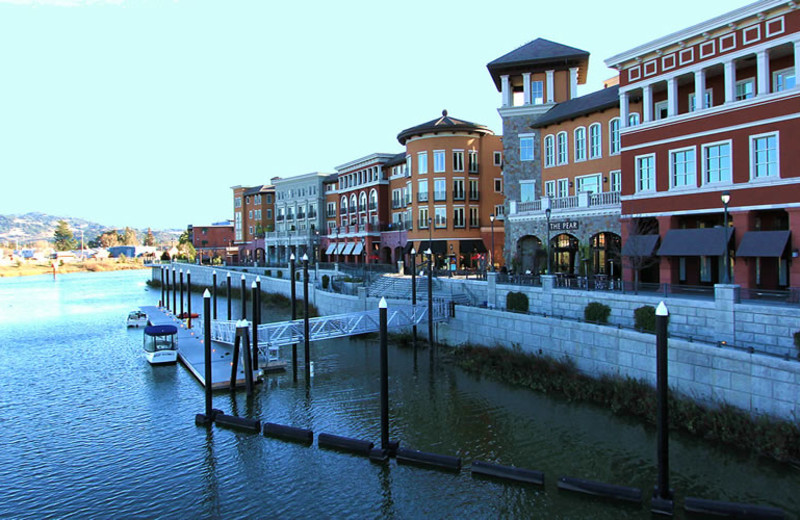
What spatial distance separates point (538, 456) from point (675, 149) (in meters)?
17.9

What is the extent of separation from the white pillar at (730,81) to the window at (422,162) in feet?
98.3

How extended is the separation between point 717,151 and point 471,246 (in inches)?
1091

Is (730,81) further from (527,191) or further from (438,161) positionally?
(438,161)

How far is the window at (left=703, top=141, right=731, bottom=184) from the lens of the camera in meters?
25.7

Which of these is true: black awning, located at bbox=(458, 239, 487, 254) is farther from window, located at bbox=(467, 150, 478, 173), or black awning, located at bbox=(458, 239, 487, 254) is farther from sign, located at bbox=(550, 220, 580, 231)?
sign, located at bbox=(550, 220, 580, 231)

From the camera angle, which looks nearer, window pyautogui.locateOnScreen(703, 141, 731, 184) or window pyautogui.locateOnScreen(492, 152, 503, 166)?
window pyautogui.locateOnScreen(703, 141, 731, 184)

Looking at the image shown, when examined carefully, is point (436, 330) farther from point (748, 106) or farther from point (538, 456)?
point (748, 106)

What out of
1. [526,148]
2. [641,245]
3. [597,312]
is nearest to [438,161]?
[526,148]

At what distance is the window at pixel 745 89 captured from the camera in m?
26.1

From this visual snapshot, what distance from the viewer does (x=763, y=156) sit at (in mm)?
24344

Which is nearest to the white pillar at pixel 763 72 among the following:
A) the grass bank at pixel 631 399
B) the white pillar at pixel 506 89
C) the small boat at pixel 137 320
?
the grass bank at pixel 631 399

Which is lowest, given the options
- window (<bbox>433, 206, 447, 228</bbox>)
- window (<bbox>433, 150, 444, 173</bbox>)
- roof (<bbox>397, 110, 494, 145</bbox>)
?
window (<bbox>433, 206, 447, 228</bbox>)

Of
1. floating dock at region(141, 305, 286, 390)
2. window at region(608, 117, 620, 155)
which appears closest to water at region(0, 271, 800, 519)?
floating dock at region(141, 305, 286, 390)

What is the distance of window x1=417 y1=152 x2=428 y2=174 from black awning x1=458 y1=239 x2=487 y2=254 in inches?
300
